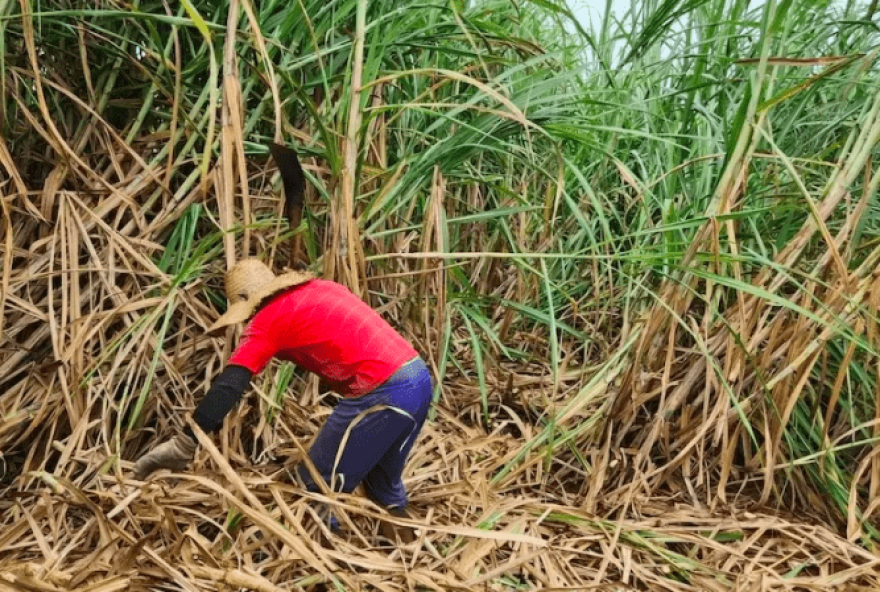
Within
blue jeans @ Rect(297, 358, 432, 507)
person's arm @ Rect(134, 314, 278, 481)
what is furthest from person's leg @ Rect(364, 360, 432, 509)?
person's arm @ Rect(134, 314, 278, 481)

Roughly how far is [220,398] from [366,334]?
250 millimetres

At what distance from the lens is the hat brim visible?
1.25 metres

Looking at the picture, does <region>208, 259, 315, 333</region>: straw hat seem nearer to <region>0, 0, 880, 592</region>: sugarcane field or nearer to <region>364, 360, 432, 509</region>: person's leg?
<region>0, 0, 880, 592</region>: sugarcane field

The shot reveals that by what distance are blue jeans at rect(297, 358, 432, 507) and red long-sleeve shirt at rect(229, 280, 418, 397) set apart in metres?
0.02

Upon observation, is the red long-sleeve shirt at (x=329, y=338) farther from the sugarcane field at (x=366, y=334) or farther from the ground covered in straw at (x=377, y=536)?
the ground covered in straw at (x=377, y=536)

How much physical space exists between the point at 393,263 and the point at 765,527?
86 cm

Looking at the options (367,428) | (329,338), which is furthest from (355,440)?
(329,338)

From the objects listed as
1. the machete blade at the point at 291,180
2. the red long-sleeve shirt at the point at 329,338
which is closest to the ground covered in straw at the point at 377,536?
the red long-sleeve shirt at the point at 329,338

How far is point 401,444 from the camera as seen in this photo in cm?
139

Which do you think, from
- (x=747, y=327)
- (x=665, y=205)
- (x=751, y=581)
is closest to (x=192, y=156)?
(x=665, y=205)

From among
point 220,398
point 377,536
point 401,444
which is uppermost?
point 220,398

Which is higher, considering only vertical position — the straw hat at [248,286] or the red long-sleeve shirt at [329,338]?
the straw hat at [248,286]

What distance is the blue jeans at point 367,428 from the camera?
132 cm

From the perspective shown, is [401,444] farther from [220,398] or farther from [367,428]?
[220,398]
